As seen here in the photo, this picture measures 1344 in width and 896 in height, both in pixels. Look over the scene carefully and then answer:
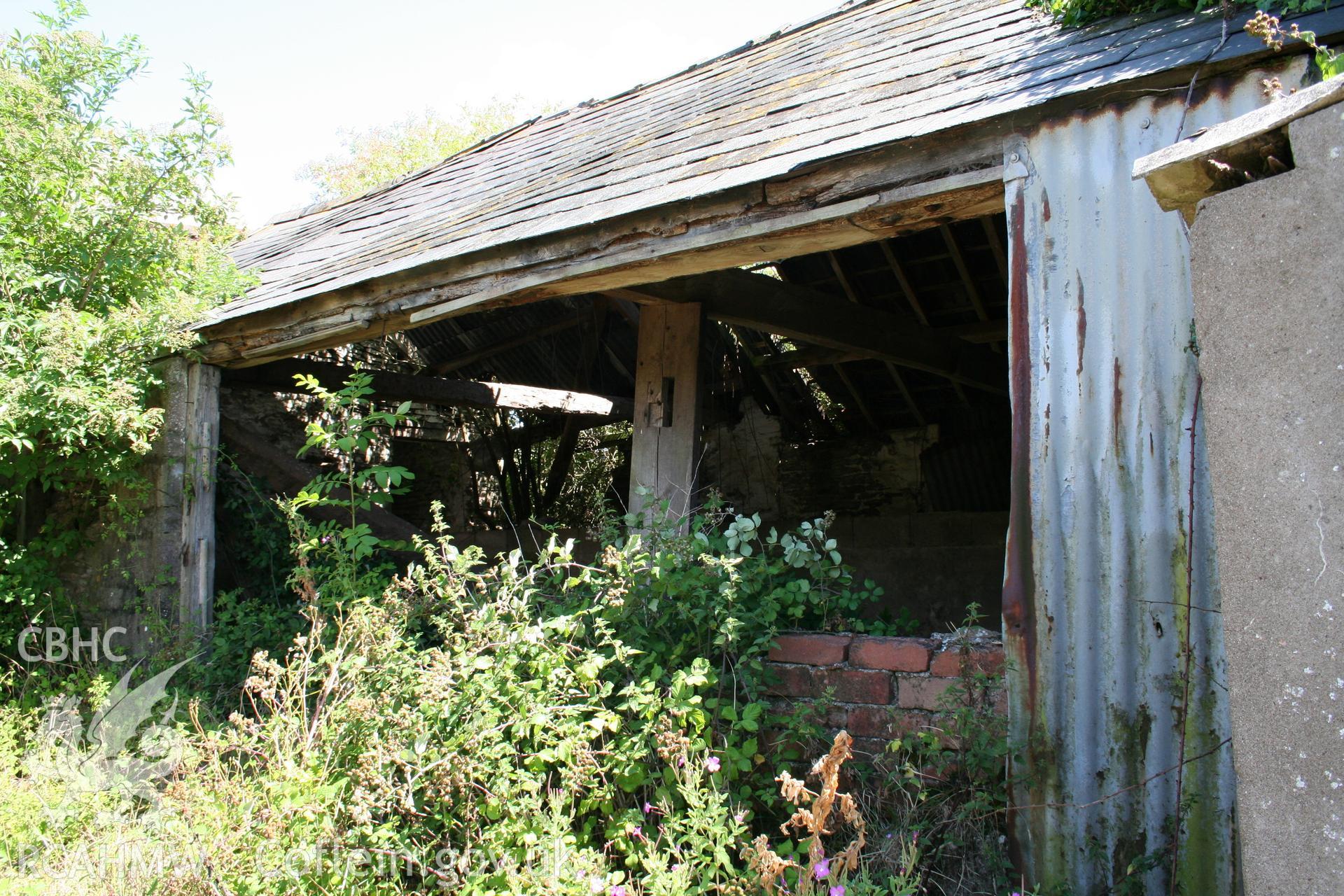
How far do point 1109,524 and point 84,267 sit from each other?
611cm

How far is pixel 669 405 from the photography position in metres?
5.73

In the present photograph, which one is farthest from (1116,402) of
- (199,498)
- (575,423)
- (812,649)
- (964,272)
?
(575,423)

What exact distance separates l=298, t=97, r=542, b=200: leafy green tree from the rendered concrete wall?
2675cm

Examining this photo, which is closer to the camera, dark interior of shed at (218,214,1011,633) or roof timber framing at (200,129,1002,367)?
roof timber framing at (200,129,1002,367)

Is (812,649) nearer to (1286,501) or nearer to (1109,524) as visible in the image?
(1109,524)

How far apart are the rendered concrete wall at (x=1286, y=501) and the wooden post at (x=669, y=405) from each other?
148 inches

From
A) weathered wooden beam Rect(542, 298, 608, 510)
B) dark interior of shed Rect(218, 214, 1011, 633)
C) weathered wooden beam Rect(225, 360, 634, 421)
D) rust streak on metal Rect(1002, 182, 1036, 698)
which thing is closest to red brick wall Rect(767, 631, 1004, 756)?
rust streak on metal Rect(1002, 182, 1036, 698)

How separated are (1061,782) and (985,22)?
3.56 metres

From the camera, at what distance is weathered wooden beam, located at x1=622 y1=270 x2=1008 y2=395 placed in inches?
223

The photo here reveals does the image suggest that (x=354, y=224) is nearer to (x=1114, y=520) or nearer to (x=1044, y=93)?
(x=1044, y=93)

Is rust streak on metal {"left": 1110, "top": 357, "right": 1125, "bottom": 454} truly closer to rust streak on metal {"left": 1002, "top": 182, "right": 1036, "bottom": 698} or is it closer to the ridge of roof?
rust streak on metal {"left": 1002, "top": 182, "right": 1036, "bottom": 698}

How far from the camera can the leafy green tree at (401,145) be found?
27.0 meters

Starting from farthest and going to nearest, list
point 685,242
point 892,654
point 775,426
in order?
point 775,426, point 685,242, point 892,654

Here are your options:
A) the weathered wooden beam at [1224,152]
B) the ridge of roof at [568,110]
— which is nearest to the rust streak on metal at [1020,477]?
the weathered wooden beam at [1224,152]
